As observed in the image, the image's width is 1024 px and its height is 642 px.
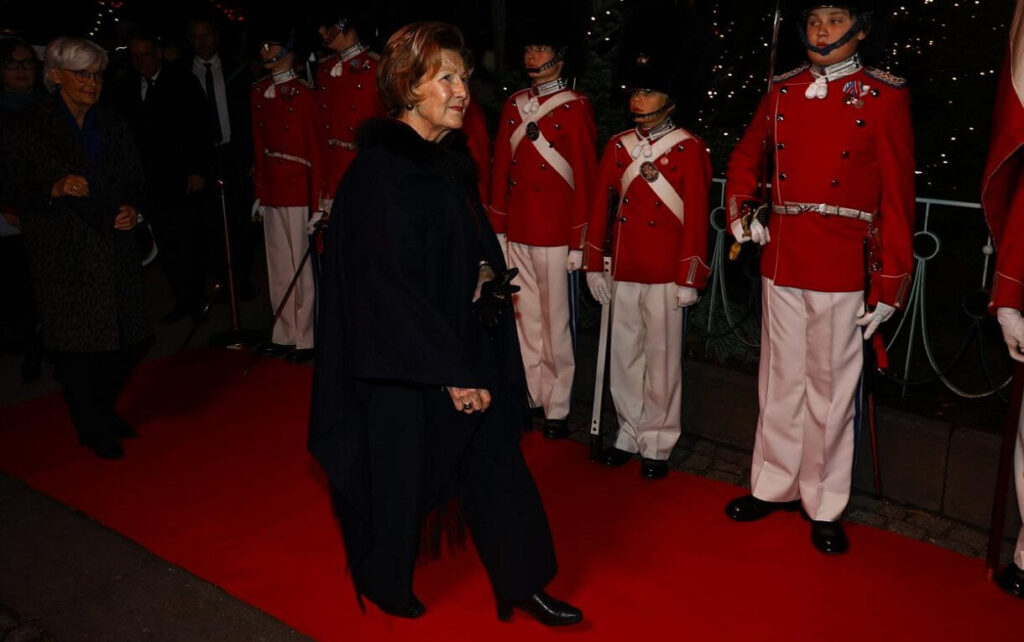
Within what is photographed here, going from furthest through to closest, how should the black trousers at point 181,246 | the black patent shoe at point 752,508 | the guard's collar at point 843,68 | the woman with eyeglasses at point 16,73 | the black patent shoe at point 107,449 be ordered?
the black trousers at point 181,246, the woman with eyeglasses at point 16,73, the black patent shoe at point 107,449, the black patent shoe at point 752,508, the guard's collar at point 843,68

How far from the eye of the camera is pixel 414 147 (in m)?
3.12

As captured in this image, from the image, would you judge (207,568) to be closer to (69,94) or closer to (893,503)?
(69,94)

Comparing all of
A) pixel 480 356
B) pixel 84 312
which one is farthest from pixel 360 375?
pixel 84 312

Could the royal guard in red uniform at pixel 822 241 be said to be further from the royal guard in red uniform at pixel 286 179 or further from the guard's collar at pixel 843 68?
the royal guard in red uniform at pixel 286 179

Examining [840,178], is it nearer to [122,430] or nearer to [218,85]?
[122,430]

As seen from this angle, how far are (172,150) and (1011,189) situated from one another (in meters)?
6.00

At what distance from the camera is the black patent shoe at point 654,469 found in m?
4.86

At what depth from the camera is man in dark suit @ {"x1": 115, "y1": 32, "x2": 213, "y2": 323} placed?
24.7ft

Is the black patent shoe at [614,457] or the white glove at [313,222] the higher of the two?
the white glove at [313,222]

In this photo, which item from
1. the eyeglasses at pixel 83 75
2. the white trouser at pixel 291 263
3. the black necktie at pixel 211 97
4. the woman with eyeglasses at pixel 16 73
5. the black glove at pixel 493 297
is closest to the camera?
the black glove at pixel 493 297

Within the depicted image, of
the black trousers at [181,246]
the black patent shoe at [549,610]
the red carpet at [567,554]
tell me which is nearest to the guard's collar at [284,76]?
the black trousers at [181,246]

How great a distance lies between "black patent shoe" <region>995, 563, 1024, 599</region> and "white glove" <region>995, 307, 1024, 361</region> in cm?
84

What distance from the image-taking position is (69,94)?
4.81m

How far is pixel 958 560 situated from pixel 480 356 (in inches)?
86.8
